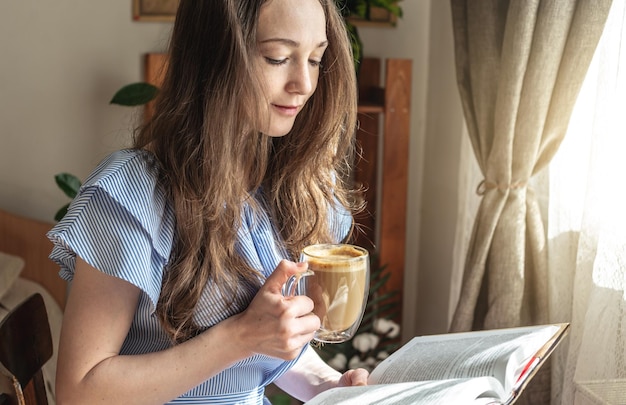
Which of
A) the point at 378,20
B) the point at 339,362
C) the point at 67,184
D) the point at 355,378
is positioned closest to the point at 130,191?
the point at 355,378

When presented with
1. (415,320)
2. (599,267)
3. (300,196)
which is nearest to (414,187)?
(415,320)

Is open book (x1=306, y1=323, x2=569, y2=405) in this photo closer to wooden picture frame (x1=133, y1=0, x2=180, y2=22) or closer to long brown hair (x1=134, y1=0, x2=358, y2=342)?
long brown hair (x1=134, y1=0, x2=358, y2=342)

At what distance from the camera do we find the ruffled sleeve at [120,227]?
1.05 m

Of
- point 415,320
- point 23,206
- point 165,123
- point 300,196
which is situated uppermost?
point 165,123

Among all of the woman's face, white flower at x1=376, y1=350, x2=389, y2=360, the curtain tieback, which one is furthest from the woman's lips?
white flower at x1=376, y1=350, x2=389, y2=360

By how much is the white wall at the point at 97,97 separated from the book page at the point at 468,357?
4.20 feet

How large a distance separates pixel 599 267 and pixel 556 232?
25cm

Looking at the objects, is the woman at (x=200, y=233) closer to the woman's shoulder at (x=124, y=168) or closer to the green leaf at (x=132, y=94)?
the woman's shoulder at (x=124, y=168)

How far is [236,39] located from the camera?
110 cm

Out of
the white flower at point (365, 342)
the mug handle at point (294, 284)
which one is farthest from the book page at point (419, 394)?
the white flower at point (365, 342)

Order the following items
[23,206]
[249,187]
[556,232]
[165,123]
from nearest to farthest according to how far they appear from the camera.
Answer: [165,123] → [249,187] → [556,232] → [23,206]

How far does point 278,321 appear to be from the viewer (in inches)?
41.0

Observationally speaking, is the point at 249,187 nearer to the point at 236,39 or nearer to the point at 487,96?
the point at 236,39

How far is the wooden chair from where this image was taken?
3.44 ft
